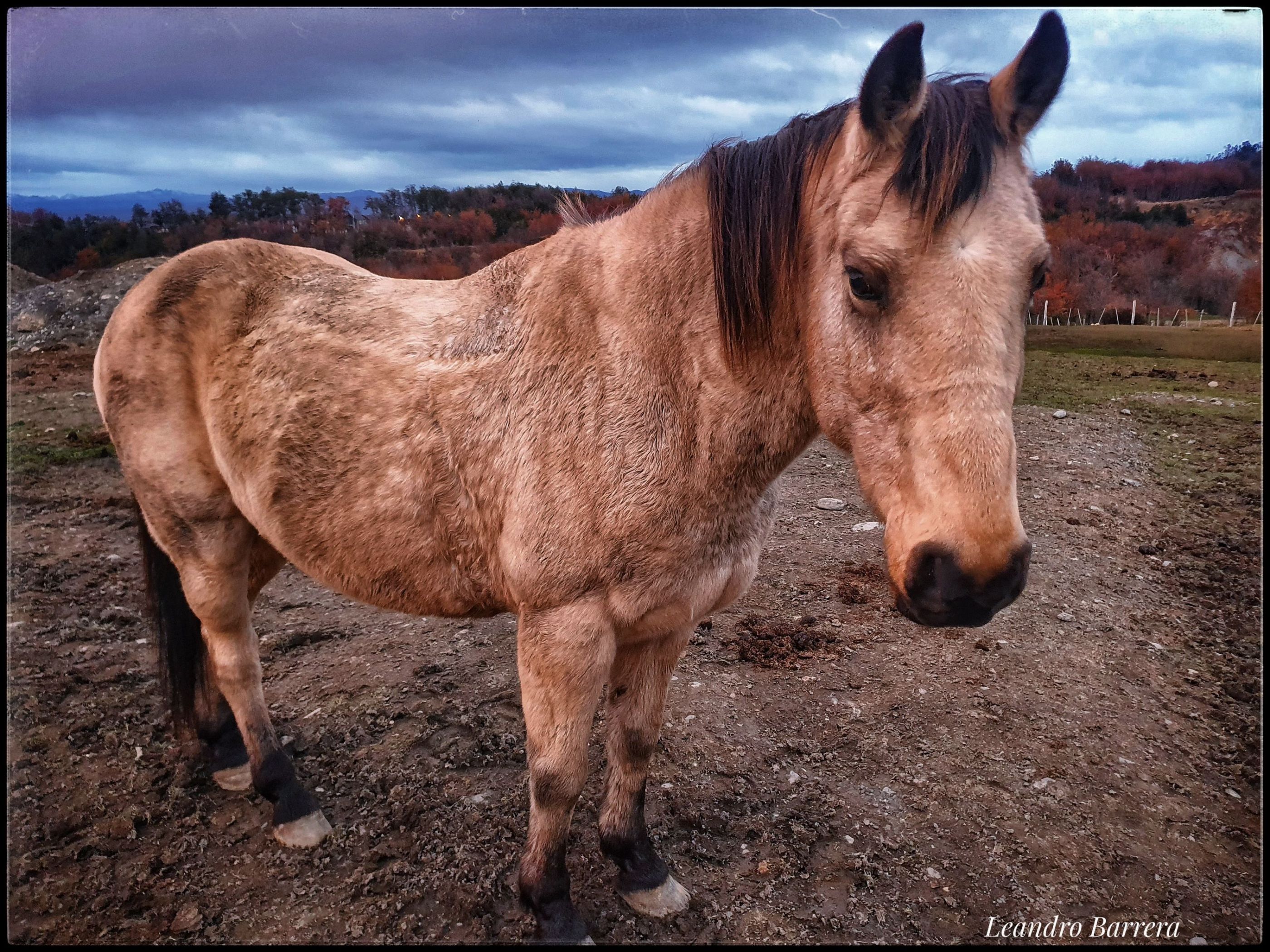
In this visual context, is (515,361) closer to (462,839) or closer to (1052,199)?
(462,839)

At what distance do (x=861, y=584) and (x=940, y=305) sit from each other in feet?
11.5

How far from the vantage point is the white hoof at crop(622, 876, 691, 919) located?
2.32 m

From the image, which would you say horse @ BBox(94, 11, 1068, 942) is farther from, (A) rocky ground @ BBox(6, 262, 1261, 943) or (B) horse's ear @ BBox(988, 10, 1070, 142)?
(A) rocky ground @ BBox(6, 262, 1261, 943)

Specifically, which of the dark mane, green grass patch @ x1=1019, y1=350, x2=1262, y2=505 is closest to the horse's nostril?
the dark mane

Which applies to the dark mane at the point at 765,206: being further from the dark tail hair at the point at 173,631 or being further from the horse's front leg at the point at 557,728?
the dark tail hair at the point at 173,631

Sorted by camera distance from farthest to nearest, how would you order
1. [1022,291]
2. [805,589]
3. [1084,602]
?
1. [805,589]
2. [1084,602]
3. [1022,291]

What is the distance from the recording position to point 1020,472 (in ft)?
20.4

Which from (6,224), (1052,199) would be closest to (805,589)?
(1052,199)

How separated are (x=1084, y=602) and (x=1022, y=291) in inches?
147

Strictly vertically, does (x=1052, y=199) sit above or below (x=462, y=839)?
above

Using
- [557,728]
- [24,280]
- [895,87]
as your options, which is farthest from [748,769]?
[24,280]

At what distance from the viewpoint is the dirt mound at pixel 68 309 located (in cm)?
741

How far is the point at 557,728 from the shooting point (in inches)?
77.6

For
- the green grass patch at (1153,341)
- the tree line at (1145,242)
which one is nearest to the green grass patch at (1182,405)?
the green grass patch at (1153,341)
